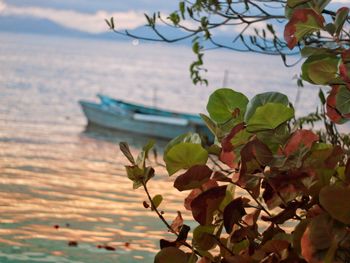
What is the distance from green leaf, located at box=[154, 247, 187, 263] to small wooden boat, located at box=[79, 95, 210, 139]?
21706 millimetres

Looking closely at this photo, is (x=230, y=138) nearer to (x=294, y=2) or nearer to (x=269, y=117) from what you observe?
(x=269, y=117)

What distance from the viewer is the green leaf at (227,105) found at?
1.08 metres

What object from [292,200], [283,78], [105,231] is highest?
[292,200]

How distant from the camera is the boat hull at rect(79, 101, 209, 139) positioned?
943 inches

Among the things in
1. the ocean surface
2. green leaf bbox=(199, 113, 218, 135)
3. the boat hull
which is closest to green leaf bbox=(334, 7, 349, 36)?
green leaf bbox=(199, 113, 218, 135)

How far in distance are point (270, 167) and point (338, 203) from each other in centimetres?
13

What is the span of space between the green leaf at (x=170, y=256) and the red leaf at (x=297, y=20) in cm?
30

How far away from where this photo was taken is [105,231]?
32.6 feet

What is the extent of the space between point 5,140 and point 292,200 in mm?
22348

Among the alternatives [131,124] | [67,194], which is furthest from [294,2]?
[131,124]

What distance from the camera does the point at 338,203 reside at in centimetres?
85

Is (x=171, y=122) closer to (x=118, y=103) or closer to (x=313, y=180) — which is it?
(x=118, y=103)

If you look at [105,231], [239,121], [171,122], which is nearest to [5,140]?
[171,122]

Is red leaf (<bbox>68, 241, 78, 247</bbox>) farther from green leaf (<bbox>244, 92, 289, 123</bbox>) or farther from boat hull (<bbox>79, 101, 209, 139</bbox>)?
boat hull (<bbox>79, 101, 209, 139</bbox>)
